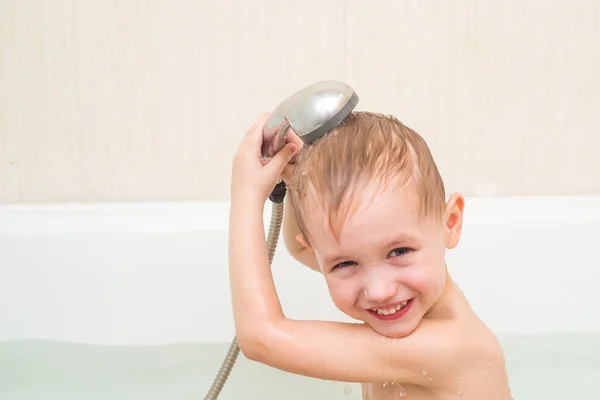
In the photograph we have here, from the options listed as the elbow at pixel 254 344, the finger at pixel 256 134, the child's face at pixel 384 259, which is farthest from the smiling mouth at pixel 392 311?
the finger at pixel 256 134

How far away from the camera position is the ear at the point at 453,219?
0.74m

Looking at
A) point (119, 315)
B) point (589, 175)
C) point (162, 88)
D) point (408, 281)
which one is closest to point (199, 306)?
point (119, 315)

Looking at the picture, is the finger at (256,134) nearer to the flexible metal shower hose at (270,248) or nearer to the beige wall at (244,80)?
the flexible metal shower hose at (270,248)

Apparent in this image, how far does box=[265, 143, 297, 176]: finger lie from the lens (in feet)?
2.47

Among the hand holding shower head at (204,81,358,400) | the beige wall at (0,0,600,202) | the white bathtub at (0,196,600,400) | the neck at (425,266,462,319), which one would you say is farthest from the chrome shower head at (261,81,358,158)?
the beige wall at (0,0,600,202)

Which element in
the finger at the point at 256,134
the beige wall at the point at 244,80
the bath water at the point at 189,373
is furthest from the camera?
the beige wall at the point at 244,80

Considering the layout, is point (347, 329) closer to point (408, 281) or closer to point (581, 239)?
point (408, 281)

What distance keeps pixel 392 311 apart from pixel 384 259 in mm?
62

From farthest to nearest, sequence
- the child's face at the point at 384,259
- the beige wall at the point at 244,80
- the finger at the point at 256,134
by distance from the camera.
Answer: the beige wall at the point at 244,80 < the finger at the point at 256,134 < the child's face at the point at 384,259

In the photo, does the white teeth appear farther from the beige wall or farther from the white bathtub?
the beige wall

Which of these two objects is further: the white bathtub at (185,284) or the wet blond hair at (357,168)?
the white bathtub at (185,284)

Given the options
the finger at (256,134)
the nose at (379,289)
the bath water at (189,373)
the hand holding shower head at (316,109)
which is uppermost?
the hand holding shower head at (316,109)

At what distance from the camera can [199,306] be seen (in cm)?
114

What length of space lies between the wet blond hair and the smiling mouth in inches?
3.8
